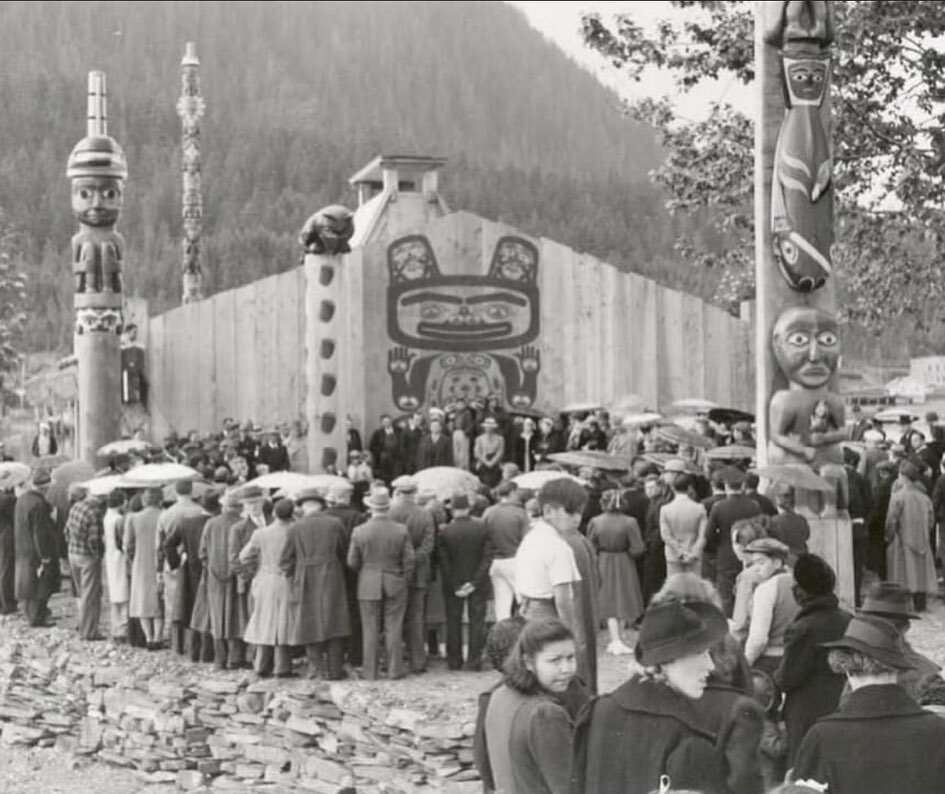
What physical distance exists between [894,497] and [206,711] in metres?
6.81

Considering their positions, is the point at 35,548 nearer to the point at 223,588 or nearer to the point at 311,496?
the point at 223,588

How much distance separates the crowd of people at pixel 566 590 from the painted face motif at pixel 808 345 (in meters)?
1.24

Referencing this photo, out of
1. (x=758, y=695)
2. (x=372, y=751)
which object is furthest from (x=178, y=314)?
(x=758, y=695)

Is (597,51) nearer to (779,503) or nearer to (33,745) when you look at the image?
(779,503)

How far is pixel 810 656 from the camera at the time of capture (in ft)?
24.5

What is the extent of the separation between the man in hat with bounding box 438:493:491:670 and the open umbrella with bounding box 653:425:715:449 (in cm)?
527

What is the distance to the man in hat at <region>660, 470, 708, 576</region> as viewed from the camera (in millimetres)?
13023

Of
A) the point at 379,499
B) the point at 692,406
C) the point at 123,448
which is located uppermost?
the point at 692,406

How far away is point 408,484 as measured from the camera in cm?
1350

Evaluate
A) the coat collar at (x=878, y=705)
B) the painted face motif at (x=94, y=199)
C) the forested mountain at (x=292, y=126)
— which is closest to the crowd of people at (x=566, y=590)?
the coat collar at (x=878, y=705)

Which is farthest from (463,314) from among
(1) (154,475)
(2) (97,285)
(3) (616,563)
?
(3) (616,563)

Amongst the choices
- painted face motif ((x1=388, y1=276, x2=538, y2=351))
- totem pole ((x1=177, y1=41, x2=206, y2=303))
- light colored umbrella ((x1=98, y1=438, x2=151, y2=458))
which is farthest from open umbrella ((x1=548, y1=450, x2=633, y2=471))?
totem pole ((x1=177, y1=41, x2=206, y2=303))

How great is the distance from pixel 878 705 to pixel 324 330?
18.6m

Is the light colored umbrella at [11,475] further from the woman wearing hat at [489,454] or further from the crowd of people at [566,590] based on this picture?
the woman wearing hat at [489,454]
